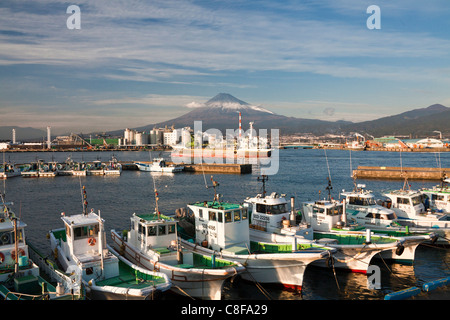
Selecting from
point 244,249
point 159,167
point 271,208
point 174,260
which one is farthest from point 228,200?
point 159,167

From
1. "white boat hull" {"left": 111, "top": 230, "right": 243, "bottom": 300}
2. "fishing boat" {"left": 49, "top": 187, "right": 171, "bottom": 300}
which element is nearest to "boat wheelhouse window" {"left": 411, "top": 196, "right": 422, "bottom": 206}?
"white boat hull" {"left": 111, "top": 230, "right": 243, "bottom": 300}

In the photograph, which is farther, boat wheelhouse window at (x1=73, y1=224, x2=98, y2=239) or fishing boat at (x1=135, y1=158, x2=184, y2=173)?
fishing boat at (x1=135, y1=158, x2=184, y2=173)

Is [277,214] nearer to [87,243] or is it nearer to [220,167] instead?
Result: [87,243]

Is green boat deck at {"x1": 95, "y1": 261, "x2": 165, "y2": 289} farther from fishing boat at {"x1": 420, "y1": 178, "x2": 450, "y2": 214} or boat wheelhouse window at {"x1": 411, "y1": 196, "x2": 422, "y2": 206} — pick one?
fishing boat at {"x1": 420, "y1": 178, "x2": 450, "y2": 214}

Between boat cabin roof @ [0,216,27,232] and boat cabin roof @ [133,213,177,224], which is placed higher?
boat cabin roof @ [0,216,27,232]

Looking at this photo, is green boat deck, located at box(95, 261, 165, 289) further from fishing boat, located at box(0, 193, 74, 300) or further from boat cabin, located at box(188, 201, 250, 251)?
boat cabin, located at box(188, 201, 250, 251)

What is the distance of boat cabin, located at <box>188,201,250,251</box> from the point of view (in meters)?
15.3

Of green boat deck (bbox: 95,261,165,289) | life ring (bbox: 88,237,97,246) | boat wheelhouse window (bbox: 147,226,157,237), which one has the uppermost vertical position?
boat wheelhouse window (bbox: 147,226,157,237)

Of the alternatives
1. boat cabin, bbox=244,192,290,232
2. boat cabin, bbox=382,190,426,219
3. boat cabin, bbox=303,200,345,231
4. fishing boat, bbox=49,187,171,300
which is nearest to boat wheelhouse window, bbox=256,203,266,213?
boat cabin, bbox=244,192,290,232

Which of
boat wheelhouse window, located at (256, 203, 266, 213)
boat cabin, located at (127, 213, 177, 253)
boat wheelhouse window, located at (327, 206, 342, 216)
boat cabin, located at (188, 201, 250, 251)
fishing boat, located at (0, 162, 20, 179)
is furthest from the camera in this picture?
fishing boat, located at (0, 162, 20, 179)

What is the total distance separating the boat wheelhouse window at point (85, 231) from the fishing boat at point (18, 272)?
161cm

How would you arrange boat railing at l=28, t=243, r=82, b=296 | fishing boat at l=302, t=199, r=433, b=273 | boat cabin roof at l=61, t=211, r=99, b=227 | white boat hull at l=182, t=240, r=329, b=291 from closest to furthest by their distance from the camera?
boat railing at l=28, t=243, r=82, b=296 < boat cabin roof at l=61, t=211, r=99, b=227 < white boat hull at l=182, t=240, r=329, b=291 < fishing boat at l=302, t=199, r=433, b=273

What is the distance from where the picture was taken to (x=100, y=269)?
1264 cm
